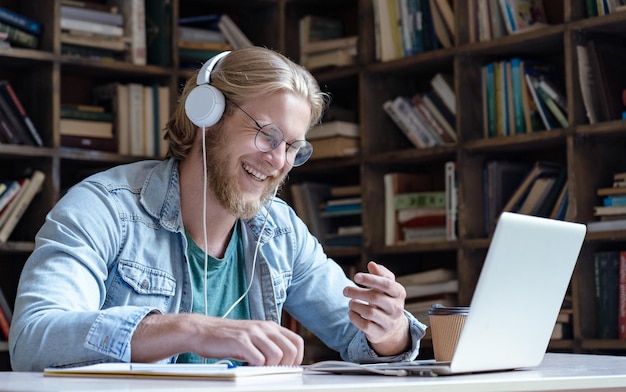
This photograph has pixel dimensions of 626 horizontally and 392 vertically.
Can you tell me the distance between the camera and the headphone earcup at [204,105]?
1978mm

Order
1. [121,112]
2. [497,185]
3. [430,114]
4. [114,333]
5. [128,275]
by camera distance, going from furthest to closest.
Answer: [121,112] → [430,114] → [497,185] → [128,275] → [114,333]

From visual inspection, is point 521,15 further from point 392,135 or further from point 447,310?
point 447,310

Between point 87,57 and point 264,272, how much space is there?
1.71 metres

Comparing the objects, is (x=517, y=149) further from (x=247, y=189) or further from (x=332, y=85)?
(x=247, y=189)

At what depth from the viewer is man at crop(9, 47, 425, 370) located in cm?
157

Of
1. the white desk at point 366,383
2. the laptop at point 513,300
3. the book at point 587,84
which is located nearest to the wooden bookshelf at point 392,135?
the book at point 587,84

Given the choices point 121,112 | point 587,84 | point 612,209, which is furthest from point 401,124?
point 121,112

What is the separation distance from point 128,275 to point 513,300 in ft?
2.58

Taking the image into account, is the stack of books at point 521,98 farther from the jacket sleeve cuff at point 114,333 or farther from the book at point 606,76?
the jacket sleeve cuff at point 114,333

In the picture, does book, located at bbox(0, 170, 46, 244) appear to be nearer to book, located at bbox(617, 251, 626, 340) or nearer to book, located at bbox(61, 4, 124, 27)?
book, located at bbox(61, 4, 124, 27)

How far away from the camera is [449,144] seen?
332 centimetres

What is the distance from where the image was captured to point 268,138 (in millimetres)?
2027

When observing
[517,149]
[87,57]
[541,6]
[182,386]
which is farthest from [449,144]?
[182,386]

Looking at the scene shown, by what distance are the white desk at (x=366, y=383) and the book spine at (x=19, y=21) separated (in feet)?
7.32
